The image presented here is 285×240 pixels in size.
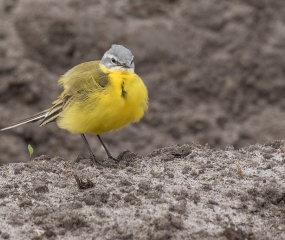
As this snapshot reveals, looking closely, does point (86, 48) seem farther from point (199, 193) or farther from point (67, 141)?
point (199, 193)

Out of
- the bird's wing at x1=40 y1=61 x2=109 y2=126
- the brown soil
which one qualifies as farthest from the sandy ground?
the brown soil

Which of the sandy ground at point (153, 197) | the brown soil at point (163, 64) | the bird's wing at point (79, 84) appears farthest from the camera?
the brown soil at point (163, 64)

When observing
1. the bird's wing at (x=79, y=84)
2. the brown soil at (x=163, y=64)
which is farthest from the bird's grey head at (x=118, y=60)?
the brown soil at (x=163, y=64)

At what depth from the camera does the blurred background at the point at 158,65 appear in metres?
11.5

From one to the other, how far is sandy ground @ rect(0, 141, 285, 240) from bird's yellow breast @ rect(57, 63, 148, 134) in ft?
1.22

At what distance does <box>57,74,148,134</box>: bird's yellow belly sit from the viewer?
7867 millimetres

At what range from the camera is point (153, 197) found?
680 centimetres

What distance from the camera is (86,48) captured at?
37.9 ft

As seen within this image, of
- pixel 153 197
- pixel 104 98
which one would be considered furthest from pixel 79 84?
pixel 153 197

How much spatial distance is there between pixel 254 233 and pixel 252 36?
569cm

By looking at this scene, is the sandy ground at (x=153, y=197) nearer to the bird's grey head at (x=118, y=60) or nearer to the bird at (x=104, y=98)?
the bird at (x=104, y=98)

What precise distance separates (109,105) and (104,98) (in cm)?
8

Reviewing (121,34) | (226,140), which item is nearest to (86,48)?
(121,34)

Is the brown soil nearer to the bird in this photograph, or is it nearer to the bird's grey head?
the bird
